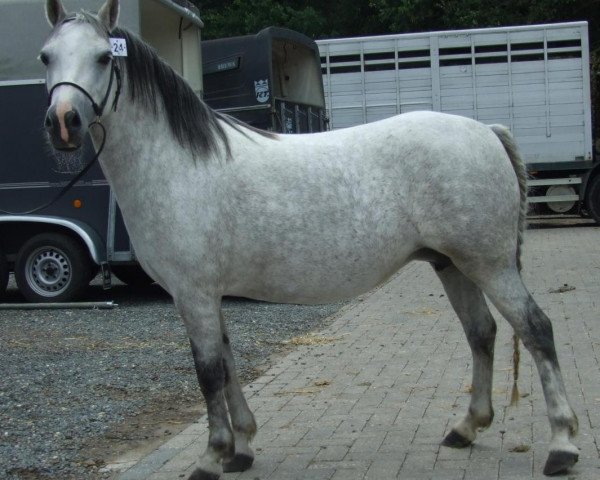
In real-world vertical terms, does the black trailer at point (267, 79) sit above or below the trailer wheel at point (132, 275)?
above

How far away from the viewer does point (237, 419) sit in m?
5.54

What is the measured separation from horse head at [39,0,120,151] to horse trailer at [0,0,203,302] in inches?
258

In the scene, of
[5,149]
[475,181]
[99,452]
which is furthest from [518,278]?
[5,149]

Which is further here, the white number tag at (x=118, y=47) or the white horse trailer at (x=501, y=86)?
the white horse trailer at (x=501, y=86)

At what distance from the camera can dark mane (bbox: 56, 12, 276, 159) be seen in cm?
525

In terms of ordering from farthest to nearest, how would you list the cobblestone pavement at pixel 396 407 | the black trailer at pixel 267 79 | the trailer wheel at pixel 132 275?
1. the trailer wheel at pixel 132 275
2. the black trailer at pixel 267 79
3. the cobblestone pavement at pixel 396 407

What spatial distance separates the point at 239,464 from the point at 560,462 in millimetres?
1634

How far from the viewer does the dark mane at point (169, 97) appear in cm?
525

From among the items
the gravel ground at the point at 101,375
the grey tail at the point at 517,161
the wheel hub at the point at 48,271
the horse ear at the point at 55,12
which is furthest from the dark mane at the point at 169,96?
the wheel hub at the point at 48,271

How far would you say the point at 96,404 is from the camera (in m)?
7.03

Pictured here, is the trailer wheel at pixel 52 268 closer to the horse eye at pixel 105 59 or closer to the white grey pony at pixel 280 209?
the white grey pony at pixel 280 209

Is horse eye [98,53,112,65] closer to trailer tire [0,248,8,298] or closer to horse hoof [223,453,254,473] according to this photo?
horse hoof [223,453,254,473]

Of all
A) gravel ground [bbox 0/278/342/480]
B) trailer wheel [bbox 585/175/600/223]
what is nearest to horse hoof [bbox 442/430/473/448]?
gravel ground [bbox 0/278/342/480]

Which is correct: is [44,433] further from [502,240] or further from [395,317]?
[395,317]
